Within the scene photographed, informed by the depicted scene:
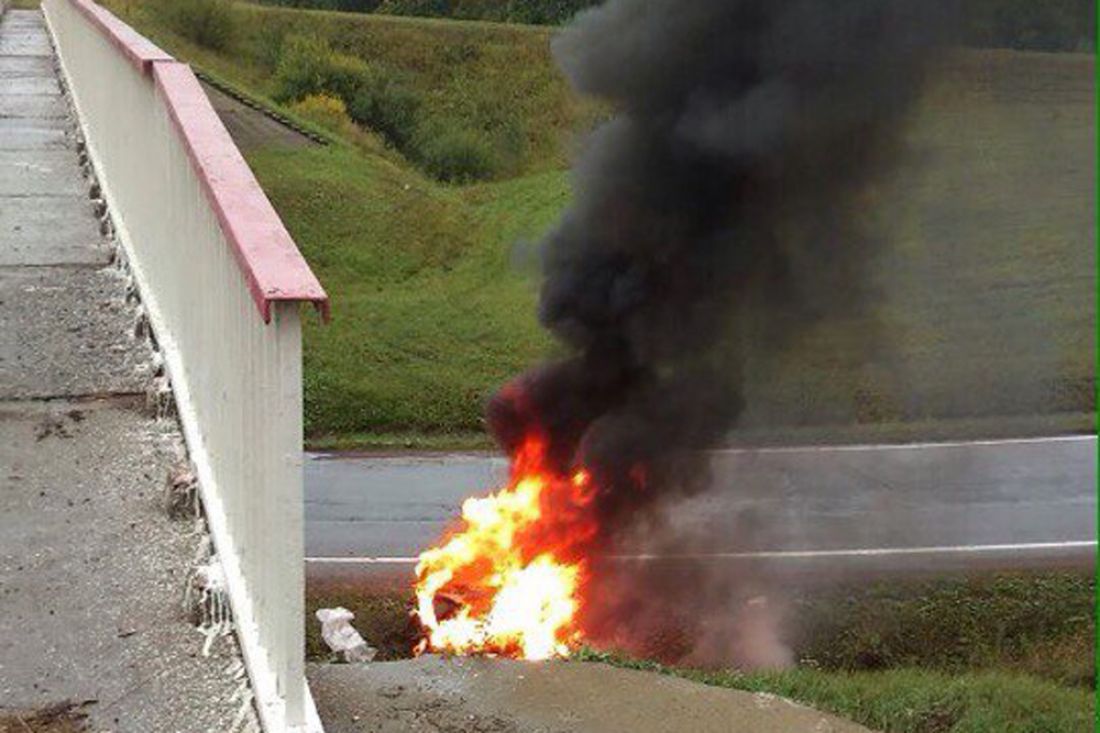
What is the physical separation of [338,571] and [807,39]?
22.3 ft

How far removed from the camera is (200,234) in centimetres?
433

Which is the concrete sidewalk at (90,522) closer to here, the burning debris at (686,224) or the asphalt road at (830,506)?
the burning debris at (686,224)

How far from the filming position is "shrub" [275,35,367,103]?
132ft

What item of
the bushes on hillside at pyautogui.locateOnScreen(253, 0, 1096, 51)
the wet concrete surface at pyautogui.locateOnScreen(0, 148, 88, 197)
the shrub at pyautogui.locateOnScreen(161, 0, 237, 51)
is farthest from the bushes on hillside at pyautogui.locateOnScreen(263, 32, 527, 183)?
the wet concrete surface at pyautogui.locateOnScreen(0, 148, 88, 197)

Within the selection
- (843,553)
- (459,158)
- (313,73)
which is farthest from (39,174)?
(313,73)

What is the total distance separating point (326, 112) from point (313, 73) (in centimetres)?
344

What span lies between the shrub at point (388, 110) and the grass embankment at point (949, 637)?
26.9 meters

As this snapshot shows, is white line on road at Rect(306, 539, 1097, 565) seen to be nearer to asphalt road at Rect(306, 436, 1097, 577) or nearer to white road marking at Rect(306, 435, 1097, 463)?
asphalt road at Rect(306, 436, 1097, 577)

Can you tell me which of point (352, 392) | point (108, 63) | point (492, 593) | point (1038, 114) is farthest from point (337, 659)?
point (1038, 114)

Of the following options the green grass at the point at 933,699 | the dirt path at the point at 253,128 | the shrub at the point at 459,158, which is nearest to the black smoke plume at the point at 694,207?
the green grass at the point at 933,699

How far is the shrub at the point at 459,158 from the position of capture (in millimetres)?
36000

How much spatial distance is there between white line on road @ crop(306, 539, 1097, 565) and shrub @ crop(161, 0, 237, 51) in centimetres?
3098

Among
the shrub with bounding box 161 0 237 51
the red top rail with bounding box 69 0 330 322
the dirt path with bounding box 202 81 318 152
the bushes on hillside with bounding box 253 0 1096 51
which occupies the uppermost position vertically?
the shrub with bounding box 161 0 237 51

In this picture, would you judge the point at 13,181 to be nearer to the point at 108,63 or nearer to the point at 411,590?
the point at 108,63
